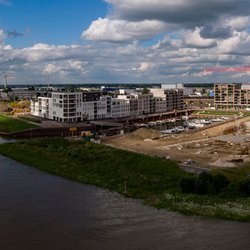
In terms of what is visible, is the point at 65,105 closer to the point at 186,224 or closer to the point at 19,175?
the point at 19,175

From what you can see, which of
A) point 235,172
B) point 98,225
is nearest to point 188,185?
point 235,172

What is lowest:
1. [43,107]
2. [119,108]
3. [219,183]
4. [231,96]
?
[219,183]

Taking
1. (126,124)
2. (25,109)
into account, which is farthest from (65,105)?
(25,109)

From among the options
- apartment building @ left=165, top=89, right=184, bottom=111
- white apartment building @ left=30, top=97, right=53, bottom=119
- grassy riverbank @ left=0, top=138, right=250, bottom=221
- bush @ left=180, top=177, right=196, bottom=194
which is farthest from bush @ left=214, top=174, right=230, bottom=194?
apartment building @ left=165, top=89, right=184, bottom=111

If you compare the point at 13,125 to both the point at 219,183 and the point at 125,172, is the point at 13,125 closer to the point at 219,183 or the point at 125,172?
the point at 125,172

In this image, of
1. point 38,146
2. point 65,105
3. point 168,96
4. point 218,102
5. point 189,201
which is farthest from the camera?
point 218,102

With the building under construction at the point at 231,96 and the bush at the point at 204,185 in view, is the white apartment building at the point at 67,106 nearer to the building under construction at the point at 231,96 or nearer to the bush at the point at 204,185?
the building under construction at the point at 231,96
